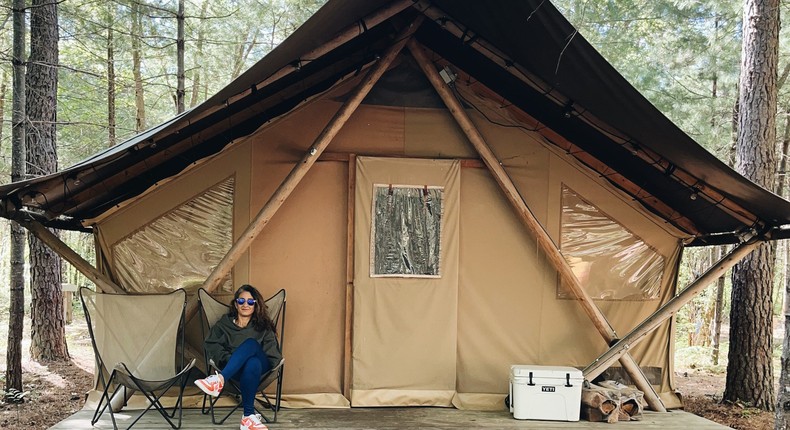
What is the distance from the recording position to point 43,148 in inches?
224

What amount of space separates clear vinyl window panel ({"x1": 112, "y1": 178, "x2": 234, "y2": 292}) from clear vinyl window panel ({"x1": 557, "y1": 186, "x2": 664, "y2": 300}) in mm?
2739

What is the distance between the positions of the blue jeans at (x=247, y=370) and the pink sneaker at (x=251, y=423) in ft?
0.16

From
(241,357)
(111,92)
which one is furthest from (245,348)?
(111,92)

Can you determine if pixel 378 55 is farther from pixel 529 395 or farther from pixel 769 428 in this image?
pixel 769 428

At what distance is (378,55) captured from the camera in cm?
435

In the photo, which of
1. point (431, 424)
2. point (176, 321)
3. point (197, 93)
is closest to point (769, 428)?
point (431, 424)

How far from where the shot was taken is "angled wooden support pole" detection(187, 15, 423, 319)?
12.8 ft

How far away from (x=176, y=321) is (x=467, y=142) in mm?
2585

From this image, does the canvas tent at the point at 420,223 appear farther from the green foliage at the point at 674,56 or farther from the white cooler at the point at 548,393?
the green foliage at the point at 674,56

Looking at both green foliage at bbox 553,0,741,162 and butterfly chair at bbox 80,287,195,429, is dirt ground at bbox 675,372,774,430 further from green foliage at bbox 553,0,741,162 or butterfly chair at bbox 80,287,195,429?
butterfly chair at bbox 80,287,195,429

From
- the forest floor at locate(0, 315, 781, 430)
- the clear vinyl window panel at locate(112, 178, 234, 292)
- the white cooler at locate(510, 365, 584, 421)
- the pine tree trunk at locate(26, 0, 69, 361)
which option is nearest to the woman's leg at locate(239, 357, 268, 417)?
the clear vinyl window panel at locate(112, 178, 234, 292)

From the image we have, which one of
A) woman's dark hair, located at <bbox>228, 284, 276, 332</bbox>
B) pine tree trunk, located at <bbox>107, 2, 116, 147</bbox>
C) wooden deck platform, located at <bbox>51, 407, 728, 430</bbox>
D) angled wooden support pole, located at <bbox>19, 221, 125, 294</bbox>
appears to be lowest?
wooden deck platform, located at <bbox>51, 407, 728, 430</bbox>

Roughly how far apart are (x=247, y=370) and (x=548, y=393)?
82.2 inches

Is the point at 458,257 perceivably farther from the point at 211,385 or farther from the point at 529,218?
the point at 211,385
